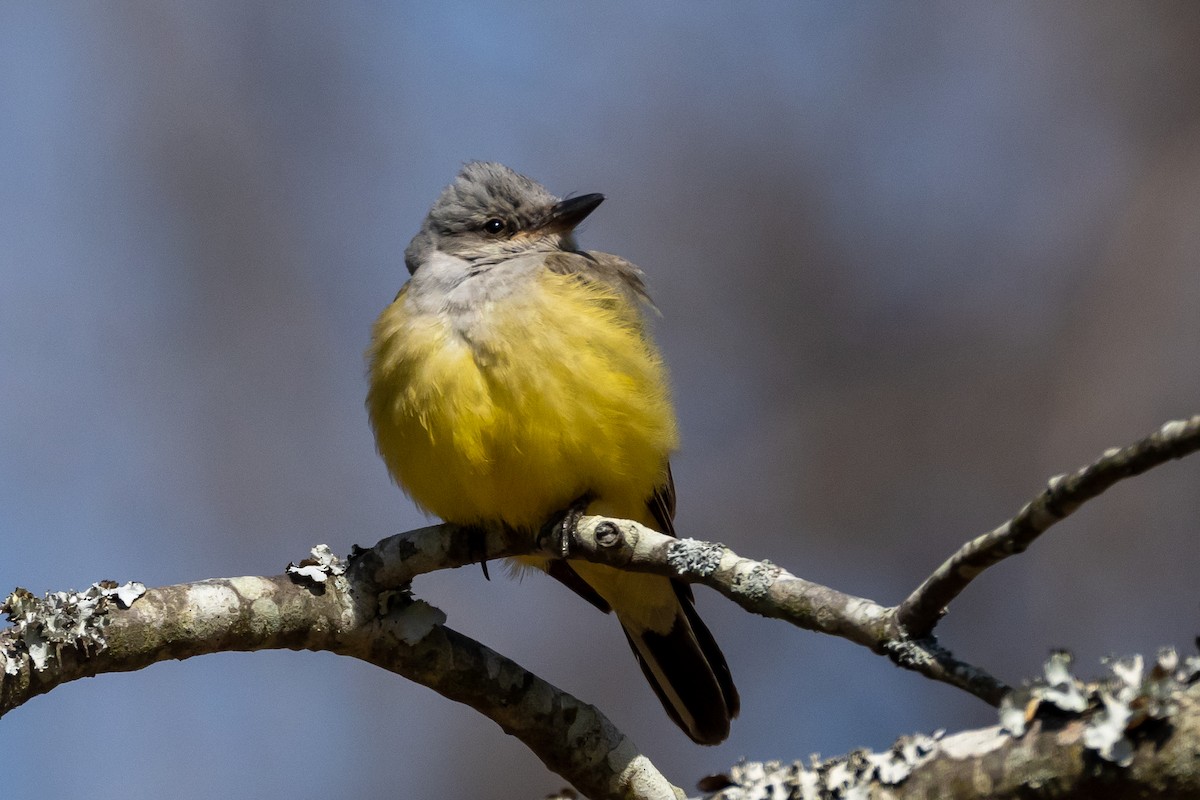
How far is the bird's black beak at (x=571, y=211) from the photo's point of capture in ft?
18.6

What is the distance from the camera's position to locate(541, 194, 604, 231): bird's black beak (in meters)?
5.66

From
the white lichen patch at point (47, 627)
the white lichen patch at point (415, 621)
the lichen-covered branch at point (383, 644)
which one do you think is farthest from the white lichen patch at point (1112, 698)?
the white lichen patch at point (47, 627)

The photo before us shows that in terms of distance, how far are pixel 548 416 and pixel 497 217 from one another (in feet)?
5.29

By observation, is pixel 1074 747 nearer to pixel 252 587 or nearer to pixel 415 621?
pixel 415 621

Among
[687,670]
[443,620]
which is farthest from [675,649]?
[443,620]

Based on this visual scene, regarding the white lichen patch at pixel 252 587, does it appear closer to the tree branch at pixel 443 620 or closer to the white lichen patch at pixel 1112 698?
the tree branch at pixel 443 620

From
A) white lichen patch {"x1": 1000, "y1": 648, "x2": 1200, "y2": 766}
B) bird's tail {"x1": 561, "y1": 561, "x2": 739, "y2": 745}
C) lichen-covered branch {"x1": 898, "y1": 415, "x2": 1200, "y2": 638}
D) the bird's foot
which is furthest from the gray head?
white lichen patch {"x1": 1000, "y1": 648, "x2": 1200, "y2": 766}

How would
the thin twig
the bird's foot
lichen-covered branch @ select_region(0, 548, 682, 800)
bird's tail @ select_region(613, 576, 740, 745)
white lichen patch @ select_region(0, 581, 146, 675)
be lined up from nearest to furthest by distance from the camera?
the thin twig
white lichen patch @ select_region(0, 581, 146, 675)
lichen-covered branch @ select_region(0, 548, 682, 800)
the bird's foot
bird's tail @ select_region(613, 576, 740, 745)

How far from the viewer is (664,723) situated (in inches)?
276

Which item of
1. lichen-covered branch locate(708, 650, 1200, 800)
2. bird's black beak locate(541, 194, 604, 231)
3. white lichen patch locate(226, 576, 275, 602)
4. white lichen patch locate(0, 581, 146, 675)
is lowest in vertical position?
lichen-covered branch locate(708, 650, 1200, 800)

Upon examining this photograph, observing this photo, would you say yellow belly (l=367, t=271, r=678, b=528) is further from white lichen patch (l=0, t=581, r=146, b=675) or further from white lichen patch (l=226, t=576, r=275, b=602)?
white lichen patch (l=0, t=581, r=146, b=675)

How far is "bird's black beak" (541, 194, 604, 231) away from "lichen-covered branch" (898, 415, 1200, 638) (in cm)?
336

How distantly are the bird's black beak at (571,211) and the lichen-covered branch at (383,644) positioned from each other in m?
2.33

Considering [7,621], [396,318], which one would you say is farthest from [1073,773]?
[396,318]
